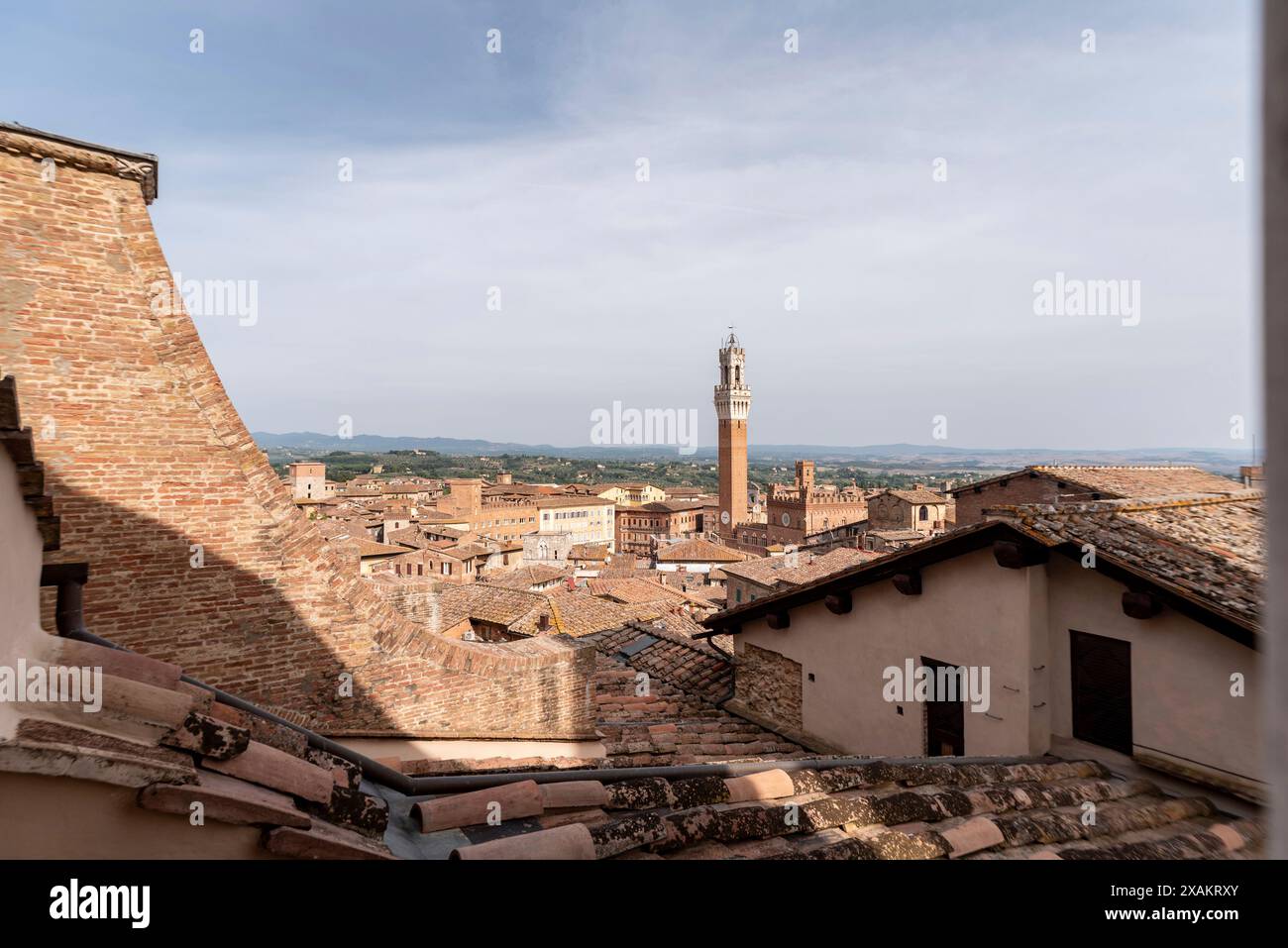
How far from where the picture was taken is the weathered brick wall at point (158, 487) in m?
5.73

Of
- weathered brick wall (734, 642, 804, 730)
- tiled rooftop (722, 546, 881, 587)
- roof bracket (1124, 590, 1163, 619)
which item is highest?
roof bracket (1124, 590, 1163, 619)

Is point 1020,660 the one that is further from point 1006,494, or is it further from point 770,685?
point 1006,494

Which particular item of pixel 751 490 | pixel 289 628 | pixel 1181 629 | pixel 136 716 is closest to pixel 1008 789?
pixel 1181 629

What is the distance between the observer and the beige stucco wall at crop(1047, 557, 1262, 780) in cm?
488

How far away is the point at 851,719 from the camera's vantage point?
→ 25.3 ft

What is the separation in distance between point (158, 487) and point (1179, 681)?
331 inches

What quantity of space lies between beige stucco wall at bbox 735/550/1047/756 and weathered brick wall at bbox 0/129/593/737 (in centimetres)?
430

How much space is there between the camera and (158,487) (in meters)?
6.15

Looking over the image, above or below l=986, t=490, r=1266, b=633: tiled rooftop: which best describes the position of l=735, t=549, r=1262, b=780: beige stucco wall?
below

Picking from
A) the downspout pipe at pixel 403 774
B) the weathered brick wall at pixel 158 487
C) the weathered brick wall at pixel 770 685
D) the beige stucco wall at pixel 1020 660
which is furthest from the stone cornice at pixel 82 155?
the weathered brick wall at pixel 770 685

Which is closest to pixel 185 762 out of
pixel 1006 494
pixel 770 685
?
pixel 770 685

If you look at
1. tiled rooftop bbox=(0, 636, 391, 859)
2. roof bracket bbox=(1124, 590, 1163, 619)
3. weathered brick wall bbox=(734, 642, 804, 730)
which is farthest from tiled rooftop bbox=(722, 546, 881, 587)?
tiled rooftop bbox=(0, 636, 391, 859)

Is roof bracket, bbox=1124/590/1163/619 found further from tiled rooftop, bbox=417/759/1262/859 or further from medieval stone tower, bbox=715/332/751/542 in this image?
medieval stone tower, bbox=715/332/751/542
